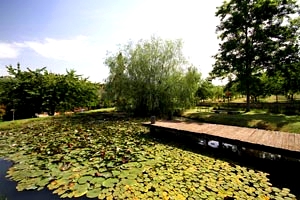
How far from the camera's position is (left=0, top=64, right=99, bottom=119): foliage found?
19266mm

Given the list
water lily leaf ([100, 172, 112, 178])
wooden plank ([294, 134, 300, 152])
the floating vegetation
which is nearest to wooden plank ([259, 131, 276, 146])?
wooden plank ([294, 134, 300, 152])

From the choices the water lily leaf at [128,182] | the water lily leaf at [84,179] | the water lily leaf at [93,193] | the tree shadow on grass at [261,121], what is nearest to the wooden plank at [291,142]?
the tree shadow on grass at [261,121]

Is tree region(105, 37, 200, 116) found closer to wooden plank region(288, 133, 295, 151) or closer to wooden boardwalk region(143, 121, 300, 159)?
wooden boardwalk region(143, 121, 300, 159)

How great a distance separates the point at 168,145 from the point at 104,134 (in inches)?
151

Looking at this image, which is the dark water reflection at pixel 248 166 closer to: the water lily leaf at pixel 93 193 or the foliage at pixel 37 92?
the water lily leaf at pixel 93 193

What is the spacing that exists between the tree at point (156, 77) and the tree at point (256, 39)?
3832mm

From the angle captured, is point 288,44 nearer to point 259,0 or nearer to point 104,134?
point 259,0

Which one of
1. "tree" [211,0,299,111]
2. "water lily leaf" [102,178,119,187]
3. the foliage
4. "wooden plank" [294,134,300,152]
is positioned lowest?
"water lily leaf" [102,178,119,187]

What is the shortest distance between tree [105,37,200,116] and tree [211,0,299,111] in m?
3.83

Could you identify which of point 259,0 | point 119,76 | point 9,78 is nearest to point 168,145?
point 119,76

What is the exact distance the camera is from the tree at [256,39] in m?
17.4

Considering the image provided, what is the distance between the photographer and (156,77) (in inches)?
728

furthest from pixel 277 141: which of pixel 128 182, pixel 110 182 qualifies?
pixel 110 182

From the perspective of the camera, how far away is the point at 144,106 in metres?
19.1
